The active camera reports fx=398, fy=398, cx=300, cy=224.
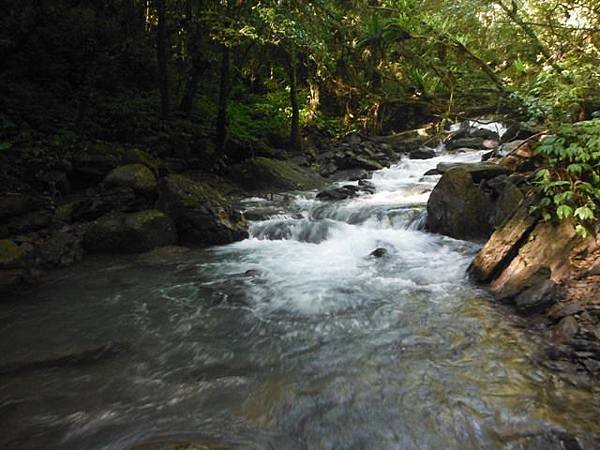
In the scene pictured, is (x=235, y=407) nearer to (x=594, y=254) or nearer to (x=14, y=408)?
(x=14, y=408)

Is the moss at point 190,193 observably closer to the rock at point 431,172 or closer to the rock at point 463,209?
the rock at point 463,209

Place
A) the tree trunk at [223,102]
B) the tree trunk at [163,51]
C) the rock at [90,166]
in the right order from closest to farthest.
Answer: the rock at [90,166]
the tree trunk at [163,51]
the tree trunk at [223,102]

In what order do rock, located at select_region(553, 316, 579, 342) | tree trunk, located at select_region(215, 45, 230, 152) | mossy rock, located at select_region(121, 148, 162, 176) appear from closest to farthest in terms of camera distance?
rock, located at select_region(553, 316, 579, 342)
mossy rock, located at select_region(121, 148, 162, 176)
tree trunk, located at select_region(215, 45, 230, 152)

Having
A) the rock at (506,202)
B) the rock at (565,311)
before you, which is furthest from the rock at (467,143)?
the rock at (565,311)

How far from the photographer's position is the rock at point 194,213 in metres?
7.71

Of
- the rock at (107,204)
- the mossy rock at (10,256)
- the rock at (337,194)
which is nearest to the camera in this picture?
the mossy rock at (10,256)

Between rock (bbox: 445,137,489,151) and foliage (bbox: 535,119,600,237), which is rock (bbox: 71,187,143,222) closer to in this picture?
foliage (bbox: 535,119,600,237)

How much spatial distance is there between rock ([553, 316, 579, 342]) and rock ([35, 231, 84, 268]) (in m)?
6.81

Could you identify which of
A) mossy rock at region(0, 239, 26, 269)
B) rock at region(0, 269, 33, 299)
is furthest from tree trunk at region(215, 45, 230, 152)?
rock at region(0, 269, 33, 299)

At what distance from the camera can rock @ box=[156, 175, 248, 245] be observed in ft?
25.3

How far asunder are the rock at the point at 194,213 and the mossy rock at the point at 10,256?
261 cm

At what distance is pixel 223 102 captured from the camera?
36.6 ft

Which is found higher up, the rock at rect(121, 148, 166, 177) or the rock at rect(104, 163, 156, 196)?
the rock at rect(121, 148, 166, 177)

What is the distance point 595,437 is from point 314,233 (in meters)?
6.02
